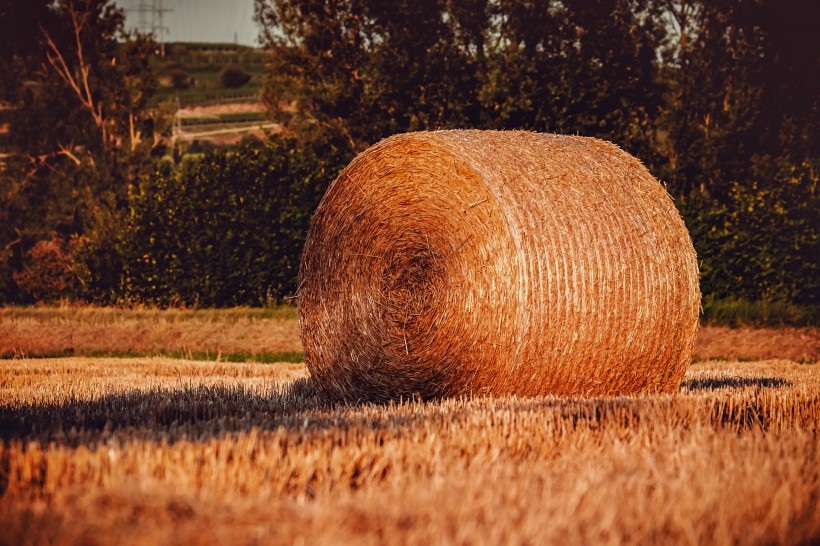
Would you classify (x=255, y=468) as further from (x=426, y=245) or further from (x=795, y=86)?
(x=795, y=86)

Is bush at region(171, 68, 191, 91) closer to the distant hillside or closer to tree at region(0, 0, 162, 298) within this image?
the distant hillside

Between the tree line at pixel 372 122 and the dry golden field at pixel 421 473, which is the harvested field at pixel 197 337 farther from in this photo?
the dry golden field at pixel 421 473

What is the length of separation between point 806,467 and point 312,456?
2.49m

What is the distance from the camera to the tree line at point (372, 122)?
865 inches

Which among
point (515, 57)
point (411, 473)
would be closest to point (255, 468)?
point (411, 473)

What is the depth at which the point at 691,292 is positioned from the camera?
8.76 m

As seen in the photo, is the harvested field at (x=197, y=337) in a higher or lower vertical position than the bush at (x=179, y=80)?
lower

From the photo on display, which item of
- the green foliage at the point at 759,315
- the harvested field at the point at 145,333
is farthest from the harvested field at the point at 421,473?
the green foliage at the point at 759,315

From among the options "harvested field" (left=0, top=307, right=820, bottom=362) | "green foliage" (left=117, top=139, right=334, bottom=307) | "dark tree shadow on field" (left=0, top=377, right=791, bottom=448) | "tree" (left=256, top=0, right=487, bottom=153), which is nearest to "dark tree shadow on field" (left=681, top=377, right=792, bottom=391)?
"dark tree shadow on field" (left=0, top=377, right=791, bottom=448)

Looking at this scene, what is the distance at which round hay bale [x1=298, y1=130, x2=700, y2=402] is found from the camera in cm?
802

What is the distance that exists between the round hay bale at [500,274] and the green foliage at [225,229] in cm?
1237

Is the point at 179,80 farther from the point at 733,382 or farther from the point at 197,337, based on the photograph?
the point at 733,382

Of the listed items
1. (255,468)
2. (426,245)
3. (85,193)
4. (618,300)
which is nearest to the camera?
(255,468)

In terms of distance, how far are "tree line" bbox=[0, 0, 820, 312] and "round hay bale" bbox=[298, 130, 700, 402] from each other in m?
12.5
